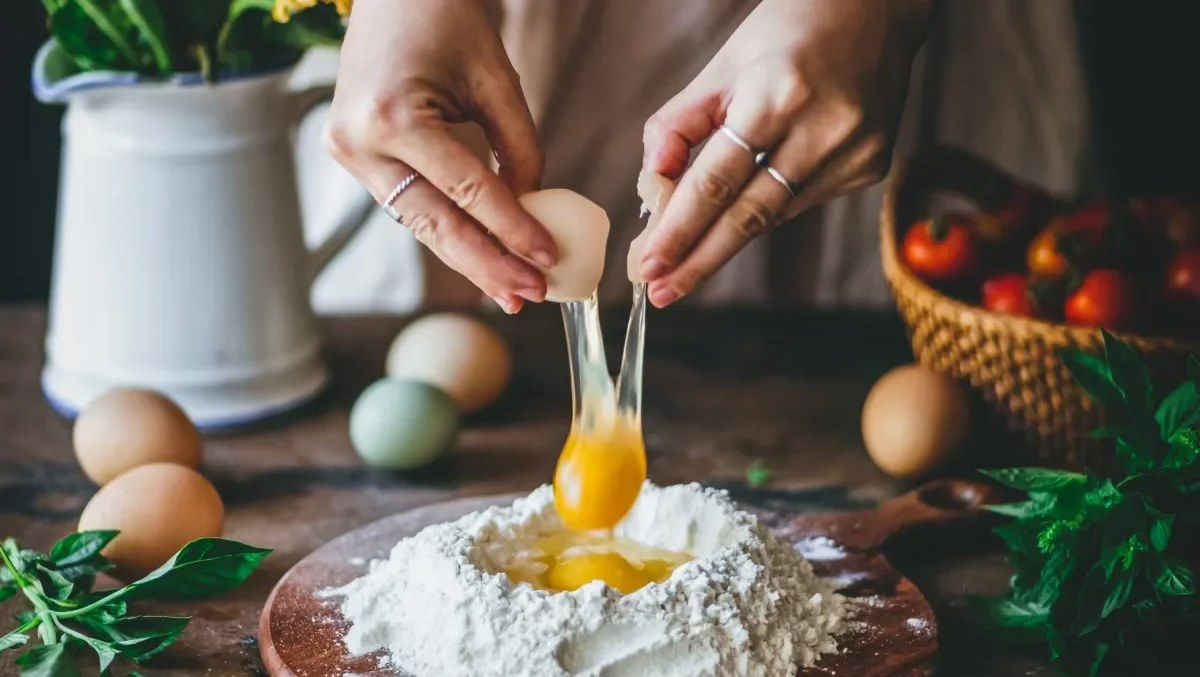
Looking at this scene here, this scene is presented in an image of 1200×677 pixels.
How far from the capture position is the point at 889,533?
124 centimetres

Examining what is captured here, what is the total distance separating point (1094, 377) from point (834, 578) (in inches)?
11.2

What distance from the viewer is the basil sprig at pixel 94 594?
99 centimetres

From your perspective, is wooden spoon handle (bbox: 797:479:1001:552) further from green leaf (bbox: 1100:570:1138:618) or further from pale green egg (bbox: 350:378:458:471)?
pale green egg (bbox: 350:378:458:471)

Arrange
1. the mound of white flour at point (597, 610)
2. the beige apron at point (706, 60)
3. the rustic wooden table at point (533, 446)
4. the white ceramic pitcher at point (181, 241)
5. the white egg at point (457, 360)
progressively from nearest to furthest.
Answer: the mound of white flour at point (597, 610) → the rustic wooden table at point (533, 446) → the white ceramic pitcher at point (181, 241) → the white egg at point (457, 360) → the beige apron at point (706, 60)

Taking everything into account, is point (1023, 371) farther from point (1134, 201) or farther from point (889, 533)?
point (1134, 201)

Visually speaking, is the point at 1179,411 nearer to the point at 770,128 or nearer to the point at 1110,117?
the point at 770,128

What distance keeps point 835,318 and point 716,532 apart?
34.2 inches

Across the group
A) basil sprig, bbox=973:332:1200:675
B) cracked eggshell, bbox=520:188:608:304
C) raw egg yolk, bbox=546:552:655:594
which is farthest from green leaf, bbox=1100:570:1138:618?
cracked eggshell, bbox=520:188:608:304

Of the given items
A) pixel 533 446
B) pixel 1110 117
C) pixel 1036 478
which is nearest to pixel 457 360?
pixel 533 446

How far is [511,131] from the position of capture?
3.53ft

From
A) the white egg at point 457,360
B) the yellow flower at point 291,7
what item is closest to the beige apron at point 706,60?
the white egg at point 457,360

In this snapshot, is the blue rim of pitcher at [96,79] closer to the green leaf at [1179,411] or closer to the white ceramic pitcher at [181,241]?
the white ceramic pitcher at [181,241]

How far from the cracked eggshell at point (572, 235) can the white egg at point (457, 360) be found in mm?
510

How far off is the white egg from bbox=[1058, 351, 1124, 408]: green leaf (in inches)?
27.0
